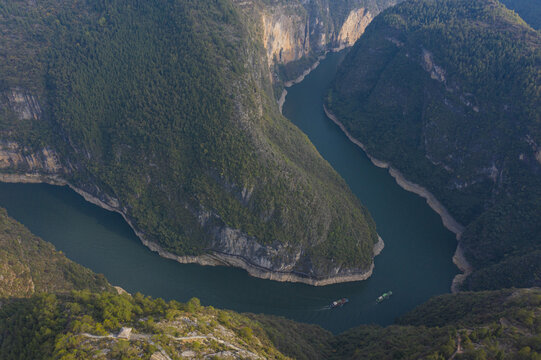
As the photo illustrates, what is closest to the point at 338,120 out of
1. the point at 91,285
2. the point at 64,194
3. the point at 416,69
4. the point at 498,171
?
the point at 416,69

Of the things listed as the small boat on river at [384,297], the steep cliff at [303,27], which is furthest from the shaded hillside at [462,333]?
the steep cliff at [303,27]

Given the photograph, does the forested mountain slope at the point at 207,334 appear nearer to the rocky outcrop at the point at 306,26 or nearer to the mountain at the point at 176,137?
the mountain at the point at 176,137

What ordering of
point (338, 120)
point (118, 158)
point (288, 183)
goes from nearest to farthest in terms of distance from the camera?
point (288, 183)
point (118, 158)
point (338, 120)

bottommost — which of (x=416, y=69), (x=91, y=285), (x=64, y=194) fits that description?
(x=64, y=194)

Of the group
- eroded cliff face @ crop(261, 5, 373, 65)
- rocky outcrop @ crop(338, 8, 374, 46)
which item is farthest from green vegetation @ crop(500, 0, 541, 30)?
eroded cliff face @ crop(261, 5, 373, 65)

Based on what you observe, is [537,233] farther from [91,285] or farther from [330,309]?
[91,285]

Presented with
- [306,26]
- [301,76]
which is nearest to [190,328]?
[301,76]

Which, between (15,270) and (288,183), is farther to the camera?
(288,183)

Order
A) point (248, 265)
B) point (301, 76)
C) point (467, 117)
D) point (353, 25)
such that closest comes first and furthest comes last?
1. point (248, 265)
2. point (467, 117)
3. point (301, 76)
4. point (353, 25)

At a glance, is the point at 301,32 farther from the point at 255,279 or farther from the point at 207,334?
the point at 207,334
